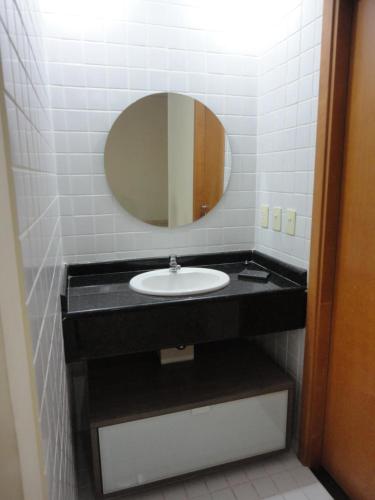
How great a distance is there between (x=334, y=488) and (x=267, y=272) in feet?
3.28

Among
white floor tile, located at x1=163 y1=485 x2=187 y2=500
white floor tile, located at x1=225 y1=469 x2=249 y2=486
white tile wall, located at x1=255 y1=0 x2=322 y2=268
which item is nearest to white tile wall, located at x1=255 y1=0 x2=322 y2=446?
white tile wall, located at x1=255 y1=0 x2=322 y2=268

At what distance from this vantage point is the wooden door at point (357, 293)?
1259mm

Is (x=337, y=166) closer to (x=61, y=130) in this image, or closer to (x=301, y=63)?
(x=301, y=63)

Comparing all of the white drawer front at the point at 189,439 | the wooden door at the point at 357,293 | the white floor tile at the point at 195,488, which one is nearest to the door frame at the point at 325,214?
the wooden door at the point at 357,293

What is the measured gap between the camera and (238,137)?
74.8 inches

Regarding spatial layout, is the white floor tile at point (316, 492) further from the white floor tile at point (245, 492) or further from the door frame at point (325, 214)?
the white floor tile at point (245, 492)

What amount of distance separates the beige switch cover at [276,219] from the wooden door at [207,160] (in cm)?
32

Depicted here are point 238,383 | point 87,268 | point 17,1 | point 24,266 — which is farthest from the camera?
point 87,268

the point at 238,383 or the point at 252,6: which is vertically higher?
the point at 252,6

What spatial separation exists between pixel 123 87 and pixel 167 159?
1.30 feet

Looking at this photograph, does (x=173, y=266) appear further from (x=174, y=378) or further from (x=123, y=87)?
(x=123, y=87)

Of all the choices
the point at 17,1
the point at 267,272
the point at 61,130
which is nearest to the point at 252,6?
the point at 61,130

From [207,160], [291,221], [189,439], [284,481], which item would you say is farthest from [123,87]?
[284,481]

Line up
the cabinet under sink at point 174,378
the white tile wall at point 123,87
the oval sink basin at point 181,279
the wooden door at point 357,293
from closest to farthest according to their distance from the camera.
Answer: the wooden door at point 357,293 < the cabinet under sink at point 174,378 < the white tile wall at point 123,87 < the oval sink basin at point 181,279
